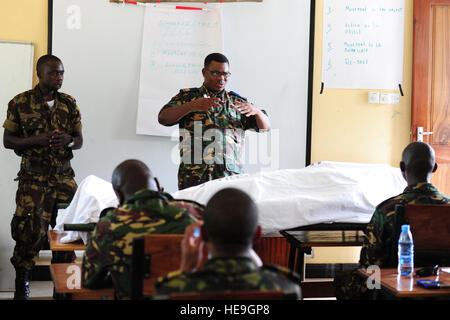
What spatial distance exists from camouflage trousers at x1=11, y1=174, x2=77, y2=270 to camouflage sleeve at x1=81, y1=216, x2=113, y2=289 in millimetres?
1946

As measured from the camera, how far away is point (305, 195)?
3047mm

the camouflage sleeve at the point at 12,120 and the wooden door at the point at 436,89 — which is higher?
the wooden door at the point at 436,89

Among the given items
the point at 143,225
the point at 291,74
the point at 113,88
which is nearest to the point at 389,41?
the point at 291,74

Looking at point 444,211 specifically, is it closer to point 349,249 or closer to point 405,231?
point 405,231

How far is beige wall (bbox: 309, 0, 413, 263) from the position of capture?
4.71 meters

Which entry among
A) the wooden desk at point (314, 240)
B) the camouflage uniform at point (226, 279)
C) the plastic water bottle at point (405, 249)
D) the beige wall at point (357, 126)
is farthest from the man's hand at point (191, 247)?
the beige wall at point (357, 126)

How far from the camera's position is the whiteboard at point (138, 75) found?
4.41 m

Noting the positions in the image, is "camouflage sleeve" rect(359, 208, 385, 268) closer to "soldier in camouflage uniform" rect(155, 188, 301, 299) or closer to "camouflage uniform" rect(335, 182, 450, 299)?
"camouflage uniform" rect(335, 182, 450, 299)

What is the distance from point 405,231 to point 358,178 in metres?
1.12

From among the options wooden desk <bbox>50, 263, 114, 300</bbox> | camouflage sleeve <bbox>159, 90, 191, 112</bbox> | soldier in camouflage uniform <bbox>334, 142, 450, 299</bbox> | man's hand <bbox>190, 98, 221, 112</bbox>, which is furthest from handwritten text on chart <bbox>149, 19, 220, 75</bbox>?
wooden desk <bbox>50, 263, 114, 300</bbox>

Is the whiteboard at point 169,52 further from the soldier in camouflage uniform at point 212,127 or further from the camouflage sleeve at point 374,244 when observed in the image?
the camouflage sleeve at point 374,244

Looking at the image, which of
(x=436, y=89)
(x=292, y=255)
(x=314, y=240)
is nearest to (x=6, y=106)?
(x=292, y=255)

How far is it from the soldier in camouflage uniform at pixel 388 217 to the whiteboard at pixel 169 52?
231 cm
